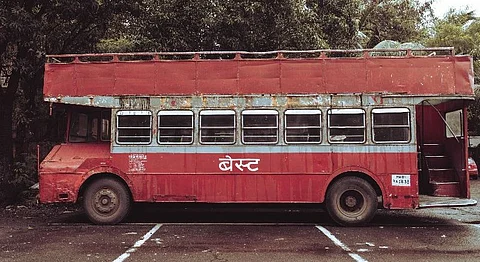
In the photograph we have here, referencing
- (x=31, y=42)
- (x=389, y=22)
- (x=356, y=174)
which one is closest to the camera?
(x=356, y=174)

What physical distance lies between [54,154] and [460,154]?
8.77 meters

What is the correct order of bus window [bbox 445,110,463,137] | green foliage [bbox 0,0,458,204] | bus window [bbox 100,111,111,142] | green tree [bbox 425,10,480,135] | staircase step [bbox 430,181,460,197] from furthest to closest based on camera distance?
green tree [bbox 425,10,480,135]
green foliage [bbox 0,0,458,204]
bus window [bbox 100,111,111,142]
bus window [bbox 445,110,463,137]
staircase step [bbox 430,181,460,197]

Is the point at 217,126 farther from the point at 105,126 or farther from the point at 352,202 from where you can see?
the point at 352,202

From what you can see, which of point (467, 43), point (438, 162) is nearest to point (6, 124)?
point (438, 162)

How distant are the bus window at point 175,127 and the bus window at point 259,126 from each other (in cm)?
117

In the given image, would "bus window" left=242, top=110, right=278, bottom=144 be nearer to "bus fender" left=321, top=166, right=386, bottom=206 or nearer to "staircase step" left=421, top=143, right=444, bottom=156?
"bus fender" left=321, top=166, right=386, bottom=206

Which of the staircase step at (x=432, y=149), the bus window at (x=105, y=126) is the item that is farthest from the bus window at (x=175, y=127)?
the staircase step at (x=432, y=149)

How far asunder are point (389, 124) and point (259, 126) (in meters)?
2.68

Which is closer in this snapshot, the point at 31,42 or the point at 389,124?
the point at 389,124

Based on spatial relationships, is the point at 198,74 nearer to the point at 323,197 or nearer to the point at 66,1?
the point at 323,197

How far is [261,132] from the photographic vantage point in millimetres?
10734

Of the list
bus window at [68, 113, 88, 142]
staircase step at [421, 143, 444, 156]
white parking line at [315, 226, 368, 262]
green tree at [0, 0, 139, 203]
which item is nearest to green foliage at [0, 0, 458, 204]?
green tree at [0, 0, 139, 203]

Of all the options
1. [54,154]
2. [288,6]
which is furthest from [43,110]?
[288,6]

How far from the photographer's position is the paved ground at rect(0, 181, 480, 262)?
25.6 ft
